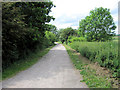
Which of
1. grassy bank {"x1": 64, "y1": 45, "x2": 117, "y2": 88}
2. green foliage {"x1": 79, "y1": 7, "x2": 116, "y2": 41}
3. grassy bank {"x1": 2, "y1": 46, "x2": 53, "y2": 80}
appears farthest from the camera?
green foliage {"x1": 79, "y1": 7, "x2": 116, "y2": 41}

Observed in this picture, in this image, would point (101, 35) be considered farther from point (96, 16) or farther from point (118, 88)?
point (118, 88)

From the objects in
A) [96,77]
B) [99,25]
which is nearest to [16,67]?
[96,77]

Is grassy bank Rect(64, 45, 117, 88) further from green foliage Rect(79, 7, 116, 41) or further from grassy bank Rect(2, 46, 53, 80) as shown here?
green foliage Rect(79, 7, 116, 41)

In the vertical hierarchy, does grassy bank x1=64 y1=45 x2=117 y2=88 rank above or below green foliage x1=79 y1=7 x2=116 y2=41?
below

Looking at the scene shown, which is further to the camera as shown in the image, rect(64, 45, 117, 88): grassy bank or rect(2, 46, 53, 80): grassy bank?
rect(2, 46, 53, 80): grassy bank

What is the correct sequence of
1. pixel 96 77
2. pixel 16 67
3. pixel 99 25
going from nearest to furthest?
1. pixel 96 77
2. pixel 16 67
3. pixel 99 25

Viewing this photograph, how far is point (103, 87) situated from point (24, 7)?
932 centimetres

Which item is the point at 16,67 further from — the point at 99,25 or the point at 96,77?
the point at 99,25

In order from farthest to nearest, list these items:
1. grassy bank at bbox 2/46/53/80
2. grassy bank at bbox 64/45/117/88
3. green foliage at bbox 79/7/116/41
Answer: green foliage at bbox 79/7/116/41 < grassy bank at bbox 2/46/53/80 < grassy bank at bbox 64/45/117/88

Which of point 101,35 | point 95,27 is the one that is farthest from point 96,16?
point 101,35

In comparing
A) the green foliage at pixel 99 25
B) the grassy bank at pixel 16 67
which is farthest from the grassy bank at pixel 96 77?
the green foliage at pixel 99 25

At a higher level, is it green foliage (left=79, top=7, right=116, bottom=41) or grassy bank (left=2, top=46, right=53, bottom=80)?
green foliage (left=79, top=7, right=116, bottom=41)

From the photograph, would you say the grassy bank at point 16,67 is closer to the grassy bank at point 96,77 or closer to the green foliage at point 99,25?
the grassy bank at point 96,77

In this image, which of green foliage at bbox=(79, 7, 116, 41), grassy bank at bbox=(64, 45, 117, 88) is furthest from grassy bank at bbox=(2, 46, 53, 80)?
green foliage at bbox=(79, 7, 116, 41)
